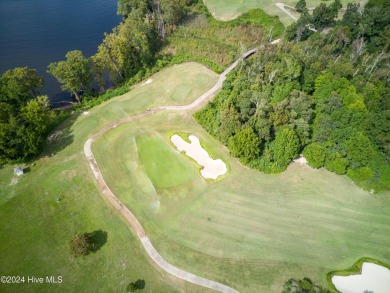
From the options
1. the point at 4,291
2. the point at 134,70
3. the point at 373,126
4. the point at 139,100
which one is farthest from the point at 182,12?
the point at 4,291

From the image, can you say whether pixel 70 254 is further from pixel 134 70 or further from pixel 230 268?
pixel 134 70

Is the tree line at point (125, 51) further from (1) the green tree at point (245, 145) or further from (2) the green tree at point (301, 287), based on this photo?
(2) the green tree at point (301, 287)

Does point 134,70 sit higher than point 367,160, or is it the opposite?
point 134,70

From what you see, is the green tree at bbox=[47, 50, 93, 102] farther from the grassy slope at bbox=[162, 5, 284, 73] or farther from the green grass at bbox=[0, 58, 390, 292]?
the grassy slope at bbox=[162, 5, 284, 73]

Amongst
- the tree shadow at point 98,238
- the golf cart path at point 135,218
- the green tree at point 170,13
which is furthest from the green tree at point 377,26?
the tree shadow at point 98,238

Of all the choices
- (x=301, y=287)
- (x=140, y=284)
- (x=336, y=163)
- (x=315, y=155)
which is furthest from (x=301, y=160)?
(x=140, y=284)

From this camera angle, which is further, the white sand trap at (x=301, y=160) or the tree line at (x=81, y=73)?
the white sand trap at (x=301, y=160)
